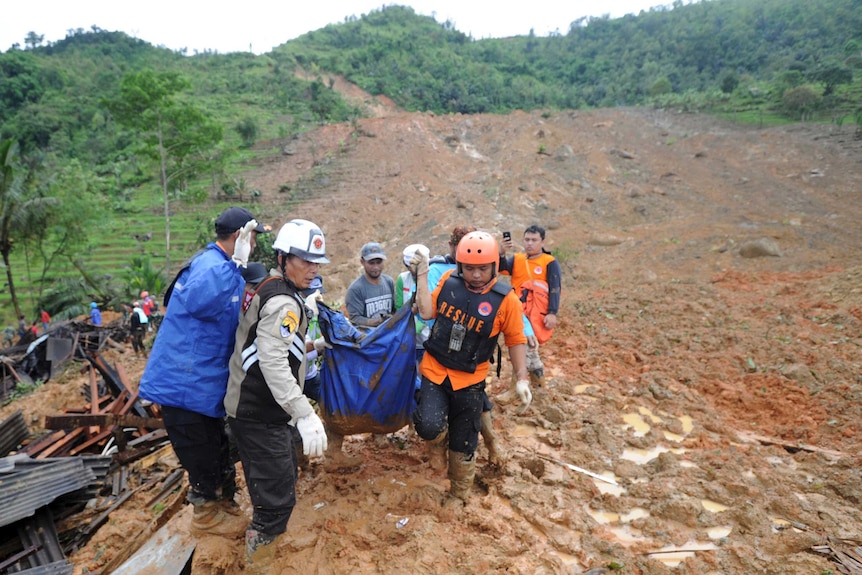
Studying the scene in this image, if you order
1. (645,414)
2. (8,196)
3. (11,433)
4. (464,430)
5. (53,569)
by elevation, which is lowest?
(645,414)

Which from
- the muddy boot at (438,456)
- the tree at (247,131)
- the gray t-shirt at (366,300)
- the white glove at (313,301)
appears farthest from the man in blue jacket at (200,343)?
the tree at (247,131)

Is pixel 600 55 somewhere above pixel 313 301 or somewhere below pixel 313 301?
above

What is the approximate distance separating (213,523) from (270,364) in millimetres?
1375

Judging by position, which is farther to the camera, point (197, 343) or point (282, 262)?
point (197, 343)

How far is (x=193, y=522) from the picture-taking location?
10.0 feet

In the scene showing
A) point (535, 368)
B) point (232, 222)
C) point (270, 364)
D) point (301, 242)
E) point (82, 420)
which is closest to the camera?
point (270, 364)

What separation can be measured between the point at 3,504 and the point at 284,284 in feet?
10.5

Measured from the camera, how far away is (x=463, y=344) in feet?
10.6

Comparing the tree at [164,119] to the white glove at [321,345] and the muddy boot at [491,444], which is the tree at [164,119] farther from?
the muddy boot at [491,444]

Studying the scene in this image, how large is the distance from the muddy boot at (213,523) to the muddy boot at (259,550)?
0.41 meters

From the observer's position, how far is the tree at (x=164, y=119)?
14.9 m

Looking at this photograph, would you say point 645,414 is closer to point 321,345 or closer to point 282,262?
point 321,345

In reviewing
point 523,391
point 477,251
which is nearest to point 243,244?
point 477,251

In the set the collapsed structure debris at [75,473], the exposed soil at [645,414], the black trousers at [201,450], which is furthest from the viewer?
the collapsed structure debris at [75,473]
